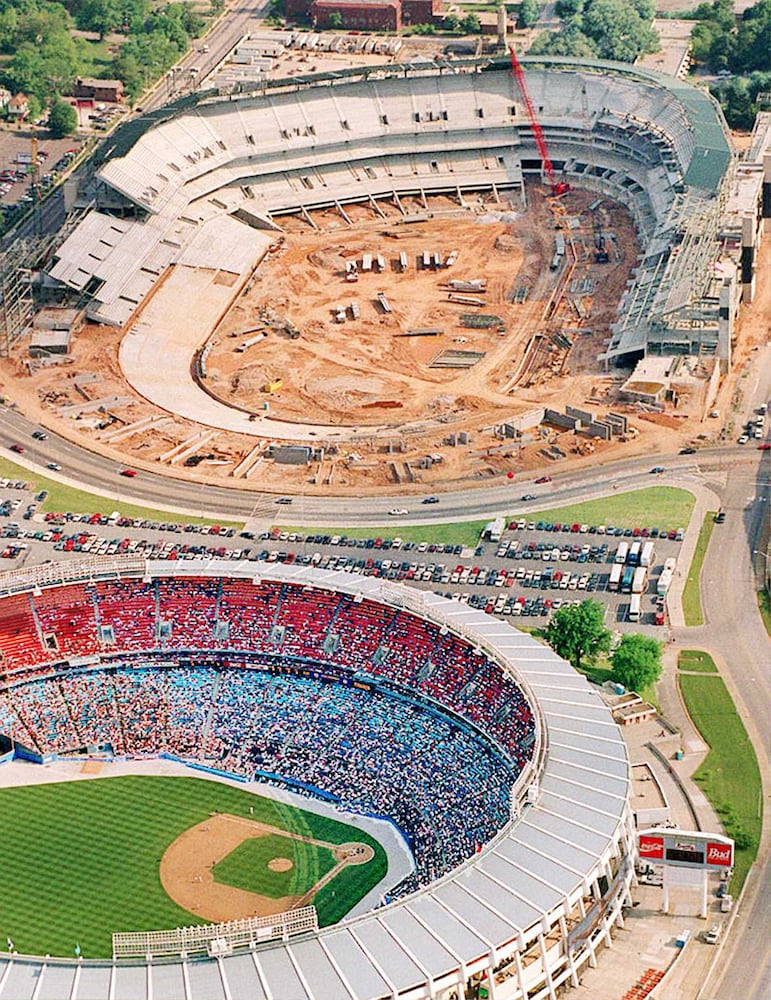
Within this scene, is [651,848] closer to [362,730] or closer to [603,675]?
[362,730]

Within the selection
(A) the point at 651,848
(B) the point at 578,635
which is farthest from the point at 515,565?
(A) the point at 651,848

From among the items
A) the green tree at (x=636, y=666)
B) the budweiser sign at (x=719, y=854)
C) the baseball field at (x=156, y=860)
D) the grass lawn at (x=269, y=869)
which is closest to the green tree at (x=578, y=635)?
the green tree at (x=636, y=666)

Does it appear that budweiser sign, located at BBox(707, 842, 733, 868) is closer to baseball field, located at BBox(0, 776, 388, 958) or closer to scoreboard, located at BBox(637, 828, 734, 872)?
scoreboard, located at BBox(637, 828, 734, 872)

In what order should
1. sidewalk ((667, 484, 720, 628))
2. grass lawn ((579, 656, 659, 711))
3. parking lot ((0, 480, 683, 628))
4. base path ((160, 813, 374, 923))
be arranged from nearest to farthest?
base path ((160, 813, 374, 923)) → grass lawn ((579, 656, 659, 711)) → sidewalk ((667, 484, 720, 628)) → parking lot ((0, 480, 683, 628))

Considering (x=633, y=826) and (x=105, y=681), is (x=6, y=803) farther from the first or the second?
(x=633, y=826)

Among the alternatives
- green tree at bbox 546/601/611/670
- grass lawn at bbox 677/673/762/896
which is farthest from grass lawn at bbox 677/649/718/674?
green tree at bbox 546/601/611/670

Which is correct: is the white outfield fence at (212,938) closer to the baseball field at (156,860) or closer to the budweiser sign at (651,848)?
the baseball field at (156,860)
